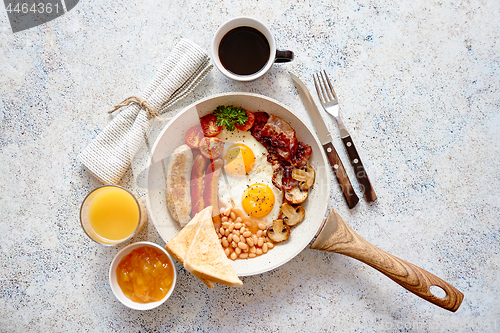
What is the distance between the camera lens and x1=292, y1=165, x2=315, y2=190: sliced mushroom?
1.91 meters

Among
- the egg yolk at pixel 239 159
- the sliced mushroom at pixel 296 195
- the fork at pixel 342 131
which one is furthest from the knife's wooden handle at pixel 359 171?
the egg yolk at pixel 239 159

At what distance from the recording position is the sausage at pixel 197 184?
189cm

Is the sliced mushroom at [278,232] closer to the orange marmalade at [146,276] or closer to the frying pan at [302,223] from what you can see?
the frying pan at [302,223]

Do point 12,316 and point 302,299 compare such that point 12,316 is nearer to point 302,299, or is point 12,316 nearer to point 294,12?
point 302,299

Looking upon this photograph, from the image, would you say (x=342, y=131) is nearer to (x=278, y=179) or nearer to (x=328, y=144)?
(x=328, y=144)

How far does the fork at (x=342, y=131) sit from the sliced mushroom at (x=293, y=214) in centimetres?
46

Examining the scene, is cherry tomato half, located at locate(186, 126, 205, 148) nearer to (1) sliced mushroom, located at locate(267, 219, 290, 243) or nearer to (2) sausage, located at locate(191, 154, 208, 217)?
(2) sausage, located at locate(191, 154, 208, 217)

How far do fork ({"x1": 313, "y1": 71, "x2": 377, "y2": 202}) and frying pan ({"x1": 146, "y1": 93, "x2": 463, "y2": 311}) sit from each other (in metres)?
0.28

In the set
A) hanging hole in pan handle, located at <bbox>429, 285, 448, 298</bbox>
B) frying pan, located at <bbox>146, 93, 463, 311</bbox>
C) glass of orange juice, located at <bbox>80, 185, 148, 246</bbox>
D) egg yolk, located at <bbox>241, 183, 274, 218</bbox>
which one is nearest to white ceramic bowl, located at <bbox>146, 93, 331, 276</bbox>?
frying pan, located at <bbox>146, 93, 463, 311</bbox>

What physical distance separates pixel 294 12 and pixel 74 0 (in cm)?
149

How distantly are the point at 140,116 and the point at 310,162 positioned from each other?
1136 mm

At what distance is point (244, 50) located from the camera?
182 centimetres

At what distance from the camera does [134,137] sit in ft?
6.40

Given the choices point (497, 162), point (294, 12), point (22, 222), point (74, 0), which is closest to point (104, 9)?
point (74, 0)
